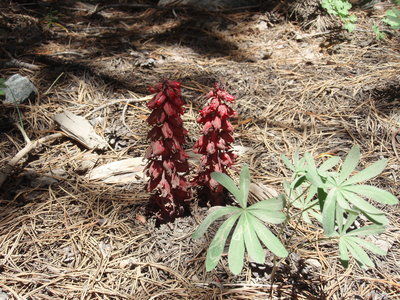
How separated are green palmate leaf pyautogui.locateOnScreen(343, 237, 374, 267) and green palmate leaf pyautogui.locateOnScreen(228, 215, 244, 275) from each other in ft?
1.49

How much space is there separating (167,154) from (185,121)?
0.93m

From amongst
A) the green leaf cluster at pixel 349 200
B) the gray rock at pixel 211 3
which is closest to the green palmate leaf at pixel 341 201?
the green leaf cluster at pixel 349 200

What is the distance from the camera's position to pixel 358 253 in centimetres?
135

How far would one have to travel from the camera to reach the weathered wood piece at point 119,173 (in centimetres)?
226

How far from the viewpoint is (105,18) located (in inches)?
158

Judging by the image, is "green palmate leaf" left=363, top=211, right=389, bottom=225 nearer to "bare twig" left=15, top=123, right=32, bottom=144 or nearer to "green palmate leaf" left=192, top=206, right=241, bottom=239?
"green palmate leaf" left=192, top=206, right=241, bottom=239

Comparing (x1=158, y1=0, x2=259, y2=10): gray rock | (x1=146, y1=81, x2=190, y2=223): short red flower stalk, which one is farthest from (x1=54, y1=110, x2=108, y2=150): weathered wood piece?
(x1=158, y1=0, x2=259, y2=10): gray rock

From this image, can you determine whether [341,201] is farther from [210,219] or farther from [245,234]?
[210,219]

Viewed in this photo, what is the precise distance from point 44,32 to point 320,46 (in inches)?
113

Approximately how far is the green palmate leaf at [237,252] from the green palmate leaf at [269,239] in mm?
51

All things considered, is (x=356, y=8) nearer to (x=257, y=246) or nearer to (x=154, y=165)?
(x=154, y=165)

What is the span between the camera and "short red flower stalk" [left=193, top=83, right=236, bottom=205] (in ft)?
5.60

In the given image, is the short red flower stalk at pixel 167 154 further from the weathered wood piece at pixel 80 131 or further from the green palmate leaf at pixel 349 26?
the green palmate leaf at pixel 349 26

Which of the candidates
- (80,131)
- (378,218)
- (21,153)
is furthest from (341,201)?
(21,153)
